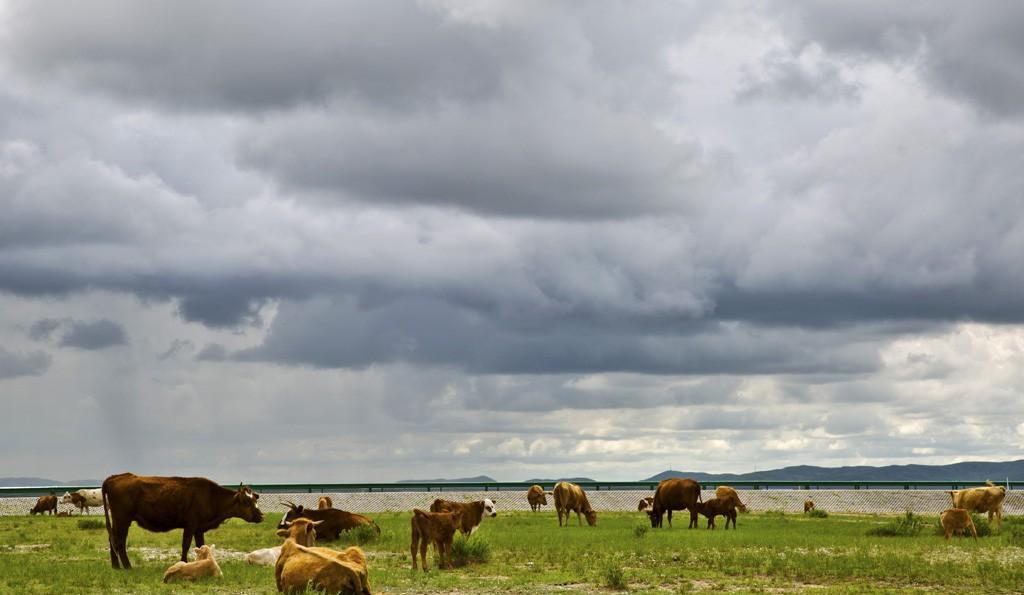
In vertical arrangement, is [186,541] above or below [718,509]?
below

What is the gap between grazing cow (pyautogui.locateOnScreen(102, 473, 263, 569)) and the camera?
27.3 metres

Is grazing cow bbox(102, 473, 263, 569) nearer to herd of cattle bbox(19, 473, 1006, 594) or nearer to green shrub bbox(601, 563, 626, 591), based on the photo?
herd of cattle bbox(19, 473, 1006, 594)

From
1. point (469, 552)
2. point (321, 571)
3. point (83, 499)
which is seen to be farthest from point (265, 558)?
point (83, 499)

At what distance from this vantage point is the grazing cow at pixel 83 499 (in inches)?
2443

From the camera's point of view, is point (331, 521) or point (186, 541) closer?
point (186, 541)

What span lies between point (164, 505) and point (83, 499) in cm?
3784

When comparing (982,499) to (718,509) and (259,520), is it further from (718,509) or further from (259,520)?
(259,520)

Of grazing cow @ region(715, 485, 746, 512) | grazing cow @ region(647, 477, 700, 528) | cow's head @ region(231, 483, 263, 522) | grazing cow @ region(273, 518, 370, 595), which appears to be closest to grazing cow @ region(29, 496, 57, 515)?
grazing cow @ region(647, 477, 700, 528)

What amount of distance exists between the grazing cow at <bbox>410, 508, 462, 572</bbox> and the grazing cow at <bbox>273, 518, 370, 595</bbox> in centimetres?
701

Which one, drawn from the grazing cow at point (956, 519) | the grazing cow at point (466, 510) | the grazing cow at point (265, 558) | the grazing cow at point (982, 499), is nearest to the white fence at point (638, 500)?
the grazing cow at point (982, 499)

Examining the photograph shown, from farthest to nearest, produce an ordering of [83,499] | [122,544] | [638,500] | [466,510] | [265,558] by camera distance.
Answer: [638,500] < [83,499] < [466,510] < [265,558] < [122,544]

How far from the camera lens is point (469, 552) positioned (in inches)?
1112

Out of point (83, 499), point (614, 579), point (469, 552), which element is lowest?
point (614, 579)

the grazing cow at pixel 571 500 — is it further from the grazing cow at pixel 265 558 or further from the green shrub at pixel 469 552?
the grazing cow at pixel 265 558
